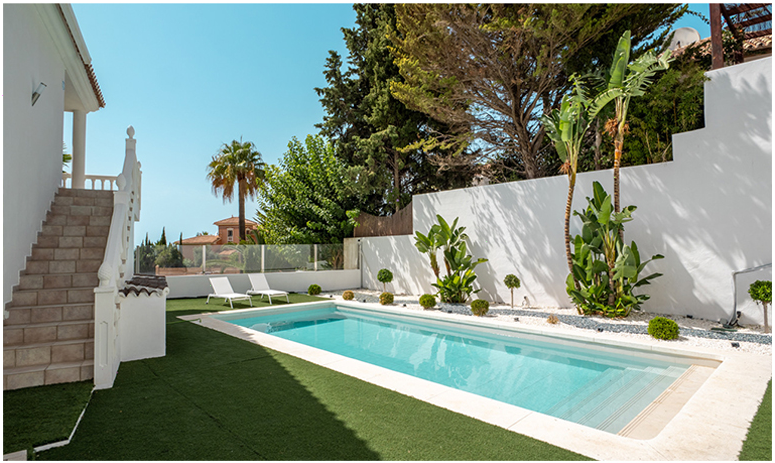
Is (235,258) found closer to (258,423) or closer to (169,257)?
(169,257)

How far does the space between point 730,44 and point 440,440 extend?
43.7 ft

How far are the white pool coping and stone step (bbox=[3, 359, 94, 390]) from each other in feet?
8.80

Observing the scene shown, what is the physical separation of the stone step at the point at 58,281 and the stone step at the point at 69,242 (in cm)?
78

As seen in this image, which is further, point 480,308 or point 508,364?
point 480,308

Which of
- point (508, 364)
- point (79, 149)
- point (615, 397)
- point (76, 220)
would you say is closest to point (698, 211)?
point (508, 364)

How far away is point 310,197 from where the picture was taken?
18.7 meters

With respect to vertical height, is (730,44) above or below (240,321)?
above

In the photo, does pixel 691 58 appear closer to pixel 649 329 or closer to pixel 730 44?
pixel 730 44

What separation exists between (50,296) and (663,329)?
32.8 ft

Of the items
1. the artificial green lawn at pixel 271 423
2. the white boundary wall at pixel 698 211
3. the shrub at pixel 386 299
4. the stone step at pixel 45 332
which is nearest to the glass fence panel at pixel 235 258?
the shrub at pixel 386 299

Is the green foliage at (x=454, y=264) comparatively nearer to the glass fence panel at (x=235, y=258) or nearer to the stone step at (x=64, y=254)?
the glass fence panel at (x=235, y=258)

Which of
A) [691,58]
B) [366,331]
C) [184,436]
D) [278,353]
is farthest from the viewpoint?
[691,58]

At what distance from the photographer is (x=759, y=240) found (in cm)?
838

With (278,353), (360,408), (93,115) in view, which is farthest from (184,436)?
(93,115)
